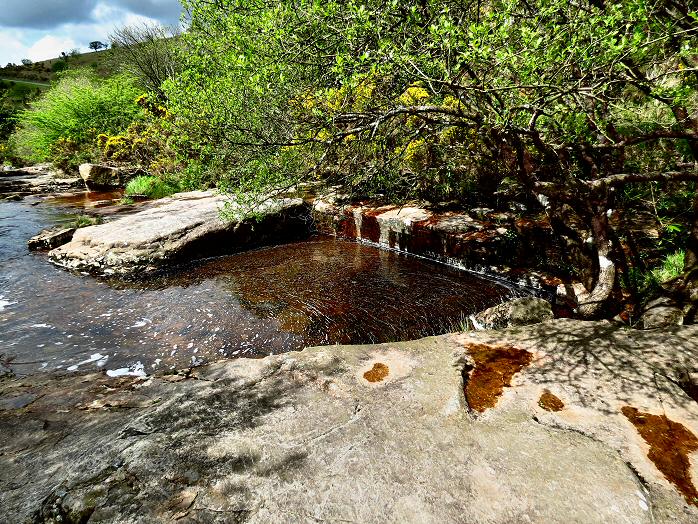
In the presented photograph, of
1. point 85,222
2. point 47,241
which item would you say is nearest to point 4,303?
point 47,241

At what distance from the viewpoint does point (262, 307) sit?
288 inches

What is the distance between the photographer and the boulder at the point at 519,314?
541 cm

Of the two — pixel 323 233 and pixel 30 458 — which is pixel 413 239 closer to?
pixel 323 233

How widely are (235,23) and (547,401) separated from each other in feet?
23.7

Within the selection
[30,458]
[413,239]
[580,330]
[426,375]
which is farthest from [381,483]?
[413,239]

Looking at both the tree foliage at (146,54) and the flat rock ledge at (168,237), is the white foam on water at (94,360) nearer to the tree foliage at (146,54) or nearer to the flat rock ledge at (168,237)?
the flat rock ledge at (168,237)

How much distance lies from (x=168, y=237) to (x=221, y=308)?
12.2 ft

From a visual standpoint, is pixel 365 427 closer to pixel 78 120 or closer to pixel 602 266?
pixel 602 266

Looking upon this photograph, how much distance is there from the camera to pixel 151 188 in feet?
58.2

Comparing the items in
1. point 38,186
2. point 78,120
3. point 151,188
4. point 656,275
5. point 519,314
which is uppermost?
point 78,120

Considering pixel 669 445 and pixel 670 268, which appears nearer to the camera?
pixel 669 445

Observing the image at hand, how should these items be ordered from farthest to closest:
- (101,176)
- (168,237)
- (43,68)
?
(43,68) → (101,176) → (168,237)

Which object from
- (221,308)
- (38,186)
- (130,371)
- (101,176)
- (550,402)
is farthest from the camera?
(38,186)

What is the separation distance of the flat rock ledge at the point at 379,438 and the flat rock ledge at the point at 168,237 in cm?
516
